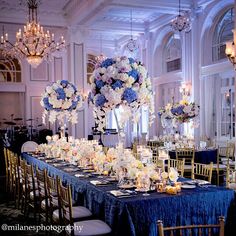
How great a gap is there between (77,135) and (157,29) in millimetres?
5178

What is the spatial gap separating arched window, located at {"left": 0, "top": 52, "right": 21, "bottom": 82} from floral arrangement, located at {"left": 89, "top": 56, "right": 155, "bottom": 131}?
1213 cm

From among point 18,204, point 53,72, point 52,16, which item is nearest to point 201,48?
point 52,16

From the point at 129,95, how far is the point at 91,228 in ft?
5.23

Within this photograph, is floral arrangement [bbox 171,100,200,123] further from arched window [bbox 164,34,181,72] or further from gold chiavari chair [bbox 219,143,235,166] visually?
arched window [bbox 164,34,181,72]

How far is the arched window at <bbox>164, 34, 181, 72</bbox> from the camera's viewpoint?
1396 centimetres

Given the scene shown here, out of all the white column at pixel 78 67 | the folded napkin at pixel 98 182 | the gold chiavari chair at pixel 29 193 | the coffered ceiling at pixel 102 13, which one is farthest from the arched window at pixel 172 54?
A: the folded napkin at pixel 98 182

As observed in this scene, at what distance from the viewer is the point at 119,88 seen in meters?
4.50

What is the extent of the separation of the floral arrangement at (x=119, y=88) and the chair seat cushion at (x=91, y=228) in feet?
3.89

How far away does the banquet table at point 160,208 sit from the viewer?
362 cm

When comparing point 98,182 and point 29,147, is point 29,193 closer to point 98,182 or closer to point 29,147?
point 98,182

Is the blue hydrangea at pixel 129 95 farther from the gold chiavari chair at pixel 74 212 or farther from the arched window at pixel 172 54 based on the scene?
the arched window at pixel 172 54

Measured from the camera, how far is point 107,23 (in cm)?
1439

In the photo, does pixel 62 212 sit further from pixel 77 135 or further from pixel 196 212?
pixel 77 135

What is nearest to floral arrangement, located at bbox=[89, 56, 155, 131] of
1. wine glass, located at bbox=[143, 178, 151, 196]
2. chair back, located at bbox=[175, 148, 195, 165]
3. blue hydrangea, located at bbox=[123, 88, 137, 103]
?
blue hydrangea, located at bbox=[123, 88, 137, 103]
